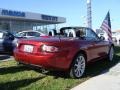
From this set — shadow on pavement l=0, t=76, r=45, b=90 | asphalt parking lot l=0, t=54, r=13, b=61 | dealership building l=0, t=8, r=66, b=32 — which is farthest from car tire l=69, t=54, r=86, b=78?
dealership building l=0, t=8, r=66, b=32

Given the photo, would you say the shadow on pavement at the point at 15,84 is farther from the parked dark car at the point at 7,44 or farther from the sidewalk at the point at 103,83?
the parked dark car at the point at 7,44

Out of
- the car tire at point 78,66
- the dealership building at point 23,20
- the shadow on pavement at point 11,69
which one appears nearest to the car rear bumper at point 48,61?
the car tire at point 78,66

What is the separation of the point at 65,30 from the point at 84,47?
1626mm

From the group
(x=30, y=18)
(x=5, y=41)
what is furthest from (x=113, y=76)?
(x=30, y=18)

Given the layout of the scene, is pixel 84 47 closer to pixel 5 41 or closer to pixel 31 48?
pixel 31 48

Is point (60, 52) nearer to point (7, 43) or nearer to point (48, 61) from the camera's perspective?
point (48, 61)

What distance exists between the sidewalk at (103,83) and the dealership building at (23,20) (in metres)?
30.5

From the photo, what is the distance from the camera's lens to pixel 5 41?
12664 mm

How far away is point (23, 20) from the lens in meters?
45.7

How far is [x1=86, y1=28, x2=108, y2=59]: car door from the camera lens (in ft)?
30.0

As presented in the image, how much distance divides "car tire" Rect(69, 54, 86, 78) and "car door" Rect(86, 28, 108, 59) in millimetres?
628

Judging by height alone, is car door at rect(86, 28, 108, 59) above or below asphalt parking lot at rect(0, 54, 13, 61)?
above

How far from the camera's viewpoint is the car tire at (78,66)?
7.96 m

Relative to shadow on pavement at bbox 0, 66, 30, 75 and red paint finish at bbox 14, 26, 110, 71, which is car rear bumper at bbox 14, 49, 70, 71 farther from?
shadow on pavement at bbox 0, 66, 30, 75
